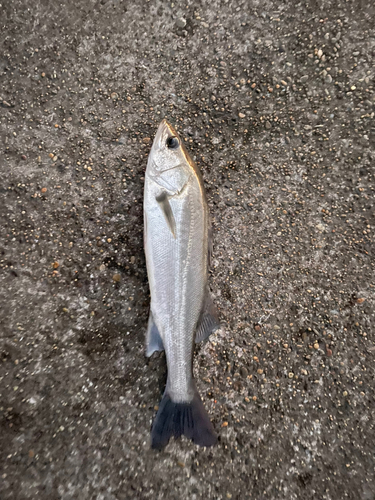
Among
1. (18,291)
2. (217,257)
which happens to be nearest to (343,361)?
(217,257)

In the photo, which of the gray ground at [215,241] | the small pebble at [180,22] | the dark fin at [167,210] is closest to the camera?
the dark fin at [167,210]

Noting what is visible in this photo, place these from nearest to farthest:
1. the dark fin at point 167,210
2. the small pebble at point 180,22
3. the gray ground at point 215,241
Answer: the dark fin at point 167,210 → the gray ground at point 215,241 → the small pebble at point 180,22

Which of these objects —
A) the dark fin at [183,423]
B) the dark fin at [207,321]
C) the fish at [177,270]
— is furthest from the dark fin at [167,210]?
the dark fin at [183,423]

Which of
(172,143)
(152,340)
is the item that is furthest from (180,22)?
(152,340)

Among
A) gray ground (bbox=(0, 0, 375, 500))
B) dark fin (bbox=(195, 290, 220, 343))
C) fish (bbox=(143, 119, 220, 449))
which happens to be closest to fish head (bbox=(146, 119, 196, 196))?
fish (bbox=(143, 119, 220, 449))

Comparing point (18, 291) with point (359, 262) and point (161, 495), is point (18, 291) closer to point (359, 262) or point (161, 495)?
point (161, 495)

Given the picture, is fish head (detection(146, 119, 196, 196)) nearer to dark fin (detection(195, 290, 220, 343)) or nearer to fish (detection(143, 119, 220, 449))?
fish (detection(143, 119, 220, 449))

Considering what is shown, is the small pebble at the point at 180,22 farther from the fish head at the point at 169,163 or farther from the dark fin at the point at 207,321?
the dark fin at the point at 207,321
